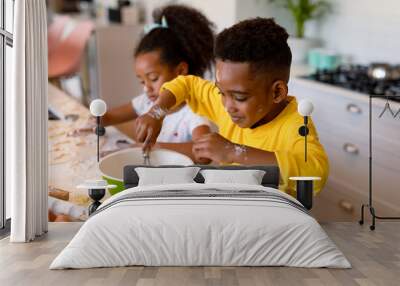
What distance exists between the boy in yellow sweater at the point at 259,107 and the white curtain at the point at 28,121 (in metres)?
0.95

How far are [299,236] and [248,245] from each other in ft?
0.77

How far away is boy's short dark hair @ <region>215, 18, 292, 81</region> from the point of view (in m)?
4.96

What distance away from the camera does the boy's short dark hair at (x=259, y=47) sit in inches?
195

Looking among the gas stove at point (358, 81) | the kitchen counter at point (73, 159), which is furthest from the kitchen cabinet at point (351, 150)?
the kitchen counter at point (73, 159)

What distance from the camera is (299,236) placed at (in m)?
4.12

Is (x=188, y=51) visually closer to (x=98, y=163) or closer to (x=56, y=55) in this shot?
(x=98, y=163)

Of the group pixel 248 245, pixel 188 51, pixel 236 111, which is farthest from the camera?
pixel 188 51

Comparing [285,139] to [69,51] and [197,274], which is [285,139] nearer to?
[197,274]

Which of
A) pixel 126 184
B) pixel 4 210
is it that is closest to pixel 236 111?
pixel 126 184

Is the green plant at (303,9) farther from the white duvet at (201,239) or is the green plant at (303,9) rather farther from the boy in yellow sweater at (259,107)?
the white duvet at (201,239)

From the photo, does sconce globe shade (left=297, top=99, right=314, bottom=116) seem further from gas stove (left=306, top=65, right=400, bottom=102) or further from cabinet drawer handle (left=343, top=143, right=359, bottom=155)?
cabinet drawer handle (left=343, top=143, right=359, bottom=155)

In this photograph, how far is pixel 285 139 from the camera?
501cm

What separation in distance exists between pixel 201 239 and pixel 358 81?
2.25m

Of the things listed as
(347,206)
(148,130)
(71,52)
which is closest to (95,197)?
(148,130)
